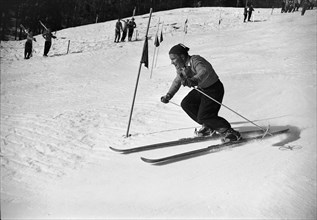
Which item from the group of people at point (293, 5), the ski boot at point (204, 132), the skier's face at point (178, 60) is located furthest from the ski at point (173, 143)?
the group of people at point (293, 5)

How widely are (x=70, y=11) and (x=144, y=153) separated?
4072 centimetres

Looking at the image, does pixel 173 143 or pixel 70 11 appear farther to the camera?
pixel 70 11

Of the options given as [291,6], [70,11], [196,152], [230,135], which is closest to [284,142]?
[230,135]

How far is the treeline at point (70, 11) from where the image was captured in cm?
2831

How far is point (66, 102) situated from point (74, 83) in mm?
2525

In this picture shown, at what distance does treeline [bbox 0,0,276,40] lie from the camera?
92.9ft

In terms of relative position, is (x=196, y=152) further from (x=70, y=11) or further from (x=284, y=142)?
(x=70, y=11)

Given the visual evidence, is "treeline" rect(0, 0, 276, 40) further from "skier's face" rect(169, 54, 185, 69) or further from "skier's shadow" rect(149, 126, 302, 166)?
"skier's shadow" rect(149, 126, 302, 166)

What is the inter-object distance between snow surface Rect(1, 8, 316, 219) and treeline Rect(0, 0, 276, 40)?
19.8 metres

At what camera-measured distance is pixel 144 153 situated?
4629 millimetres

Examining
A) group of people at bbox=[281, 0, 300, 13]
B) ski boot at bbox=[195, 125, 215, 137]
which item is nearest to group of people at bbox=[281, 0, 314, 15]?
group of people at bbox=[281, 0, 300, 13]

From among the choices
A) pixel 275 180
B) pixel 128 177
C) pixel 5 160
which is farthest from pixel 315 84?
pixel 5 160

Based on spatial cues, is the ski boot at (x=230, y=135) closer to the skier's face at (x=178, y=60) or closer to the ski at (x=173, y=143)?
the ski at (x=173, y=143)

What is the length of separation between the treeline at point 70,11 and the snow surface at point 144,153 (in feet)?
65.0
